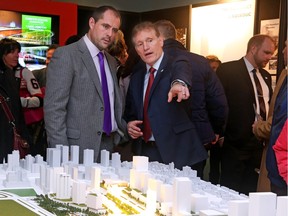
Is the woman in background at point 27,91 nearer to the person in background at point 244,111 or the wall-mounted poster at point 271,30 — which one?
the person in background at point 244,111

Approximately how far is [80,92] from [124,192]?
45.8 inches

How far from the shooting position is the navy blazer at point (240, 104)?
423 centimetres

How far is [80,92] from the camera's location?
3168 millimetres

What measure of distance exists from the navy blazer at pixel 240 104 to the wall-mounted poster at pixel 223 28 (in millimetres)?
2356

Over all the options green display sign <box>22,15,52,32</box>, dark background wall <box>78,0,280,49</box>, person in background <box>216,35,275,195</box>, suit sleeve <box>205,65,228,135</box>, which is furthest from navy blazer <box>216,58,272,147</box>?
green display sign <box>22,15,52,32</box>

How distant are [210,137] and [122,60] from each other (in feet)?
3.24

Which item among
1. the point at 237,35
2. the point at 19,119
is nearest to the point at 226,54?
the point at 237,35

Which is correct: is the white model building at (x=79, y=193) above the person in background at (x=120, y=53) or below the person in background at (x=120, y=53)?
below

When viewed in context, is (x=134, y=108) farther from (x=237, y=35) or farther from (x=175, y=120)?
(x=237, y=35)

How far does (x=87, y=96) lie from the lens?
10.4 ft

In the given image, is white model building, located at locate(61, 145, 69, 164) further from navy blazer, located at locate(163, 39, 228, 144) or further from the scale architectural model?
navy blazer, located at locate(163, 39, 228, 144)

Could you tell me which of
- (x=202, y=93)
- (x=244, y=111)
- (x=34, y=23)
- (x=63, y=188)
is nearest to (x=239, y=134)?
(x=244, y=111)

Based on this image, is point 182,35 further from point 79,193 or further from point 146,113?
point 79,193

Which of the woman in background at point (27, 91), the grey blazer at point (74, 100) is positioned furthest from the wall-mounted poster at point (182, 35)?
the grey blazer at point (74, 100)
